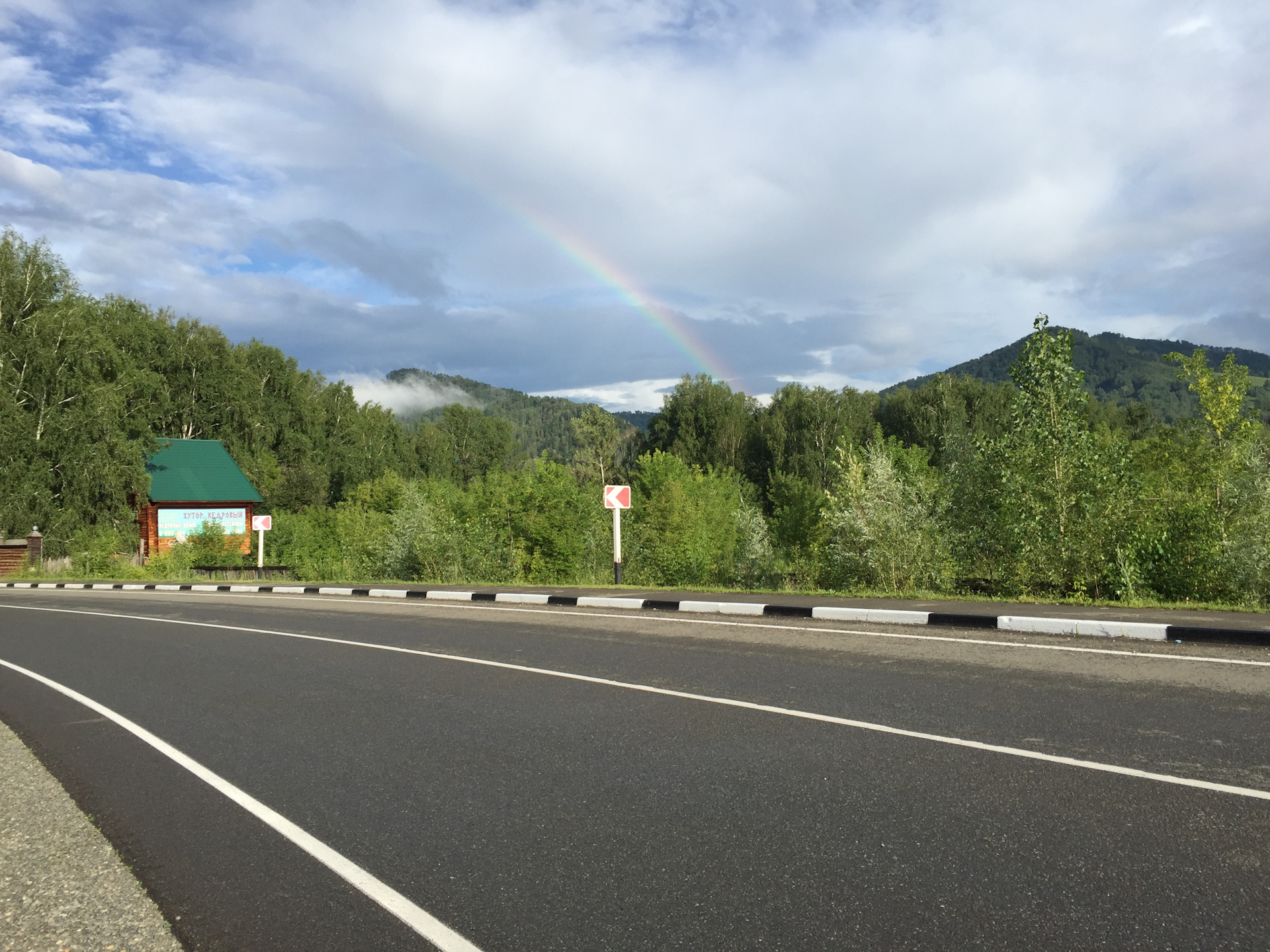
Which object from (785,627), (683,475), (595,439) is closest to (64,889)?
(785,627)

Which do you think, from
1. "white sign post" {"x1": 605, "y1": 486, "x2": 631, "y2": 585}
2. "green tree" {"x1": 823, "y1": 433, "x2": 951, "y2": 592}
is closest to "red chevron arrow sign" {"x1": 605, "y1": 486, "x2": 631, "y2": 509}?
"white sign post" {"x1": 605, "y1": 486, "x2": 631, "y2": 585}

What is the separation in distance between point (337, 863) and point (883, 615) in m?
9.31

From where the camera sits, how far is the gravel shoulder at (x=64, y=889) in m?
3.53

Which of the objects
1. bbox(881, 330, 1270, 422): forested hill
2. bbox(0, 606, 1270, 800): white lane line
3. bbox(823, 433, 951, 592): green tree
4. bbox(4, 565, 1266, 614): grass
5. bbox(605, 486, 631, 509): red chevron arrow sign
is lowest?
bbox(0, 606, 1270, 800): white lane line

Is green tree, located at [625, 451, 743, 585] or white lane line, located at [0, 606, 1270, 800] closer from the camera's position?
white lane line, located at [0, 606, 1270, 800]

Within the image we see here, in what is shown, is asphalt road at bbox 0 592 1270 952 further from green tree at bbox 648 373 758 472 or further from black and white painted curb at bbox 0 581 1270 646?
green tree at bbox 648 373 758 472

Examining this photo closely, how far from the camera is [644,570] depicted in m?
22.7

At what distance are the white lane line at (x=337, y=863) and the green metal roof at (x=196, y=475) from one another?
50.3 m

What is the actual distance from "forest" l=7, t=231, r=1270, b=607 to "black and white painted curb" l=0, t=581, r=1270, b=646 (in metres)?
3.12

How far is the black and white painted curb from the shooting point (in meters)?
9.38

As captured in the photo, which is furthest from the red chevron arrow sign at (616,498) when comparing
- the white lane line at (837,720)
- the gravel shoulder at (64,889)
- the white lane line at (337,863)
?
the gravel shoulder at (64,889)

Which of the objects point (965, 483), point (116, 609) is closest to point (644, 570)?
point (965, 483)

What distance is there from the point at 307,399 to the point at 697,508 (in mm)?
39841

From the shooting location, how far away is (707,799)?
4.70 metres
